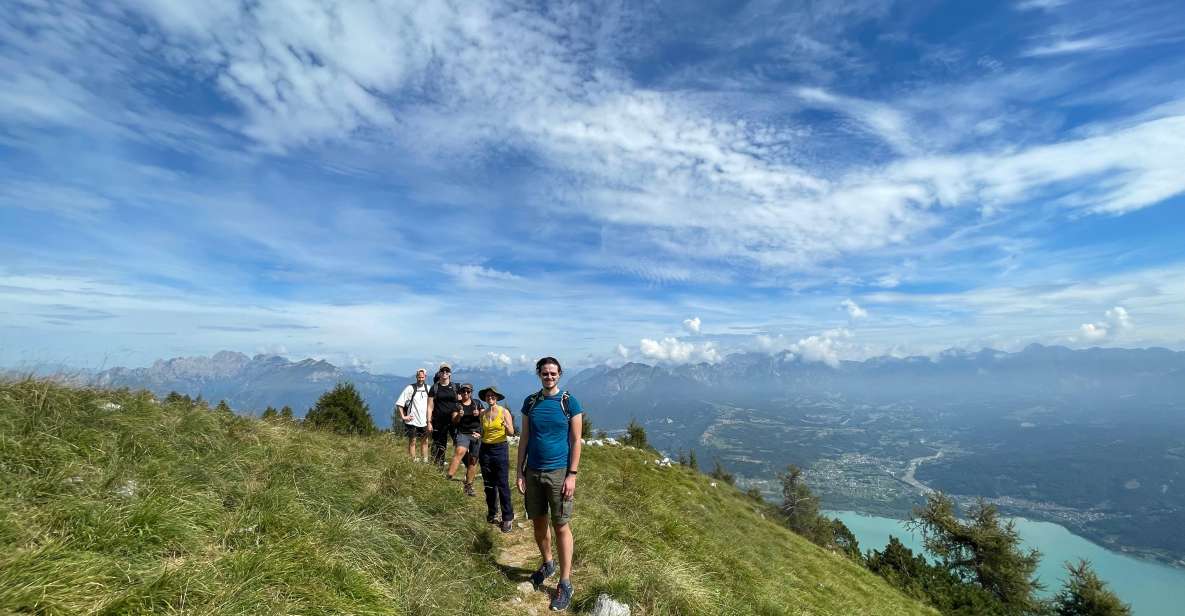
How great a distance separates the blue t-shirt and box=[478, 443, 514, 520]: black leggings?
2.38 meters

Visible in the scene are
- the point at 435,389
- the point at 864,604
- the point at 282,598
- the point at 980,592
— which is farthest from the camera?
the point at 980,592

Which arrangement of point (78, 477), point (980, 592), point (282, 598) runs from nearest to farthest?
point (282, 598) → point (78, 477) → point (980, 592)

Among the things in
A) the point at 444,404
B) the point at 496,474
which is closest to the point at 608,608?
the point at 496,474

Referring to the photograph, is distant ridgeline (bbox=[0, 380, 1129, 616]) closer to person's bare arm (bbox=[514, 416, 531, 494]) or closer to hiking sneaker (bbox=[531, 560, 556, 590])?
hiking sneaker (bbox=[531, 560, 556, 590])

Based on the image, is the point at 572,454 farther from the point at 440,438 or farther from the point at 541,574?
the point at 440,438

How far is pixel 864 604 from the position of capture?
15266mm

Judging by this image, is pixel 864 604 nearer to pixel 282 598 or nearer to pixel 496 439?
pixel 496 439

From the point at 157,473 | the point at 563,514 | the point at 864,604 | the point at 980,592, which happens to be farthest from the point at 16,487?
the point at 980,592

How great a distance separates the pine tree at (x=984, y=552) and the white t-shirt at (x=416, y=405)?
152ft

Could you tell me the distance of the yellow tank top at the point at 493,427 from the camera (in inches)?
351

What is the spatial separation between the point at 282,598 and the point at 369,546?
164 centimetres

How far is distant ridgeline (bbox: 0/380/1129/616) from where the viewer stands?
12.9ft

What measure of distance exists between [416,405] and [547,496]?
A: 286 inches

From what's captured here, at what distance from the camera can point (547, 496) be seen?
6.38m
